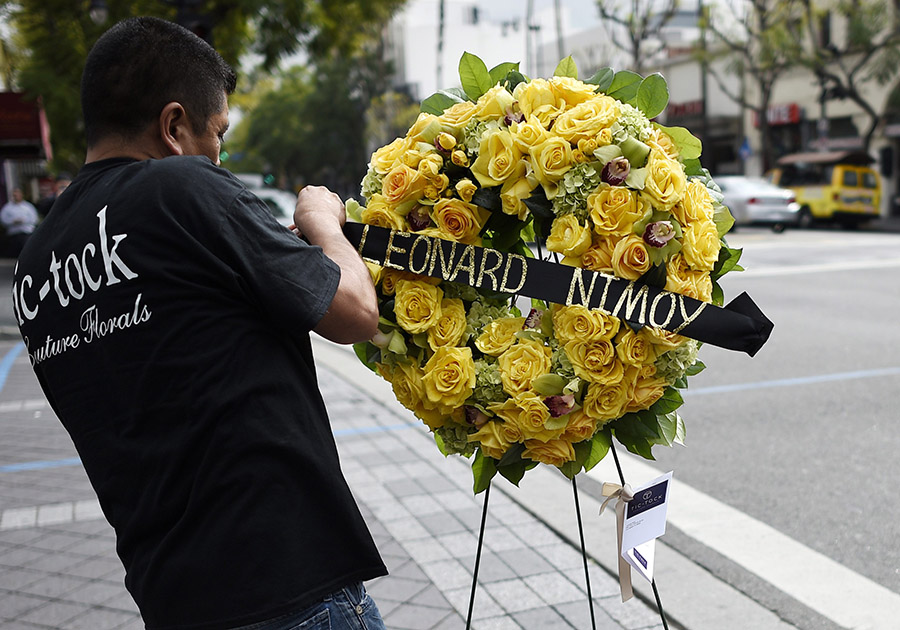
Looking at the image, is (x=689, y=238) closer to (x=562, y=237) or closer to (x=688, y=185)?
(x=688, y=185)

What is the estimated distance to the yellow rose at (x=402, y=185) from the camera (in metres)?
2.11

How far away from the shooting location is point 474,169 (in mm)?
2119

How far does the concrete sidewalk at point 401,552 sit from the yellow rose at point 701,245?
6.00 feet

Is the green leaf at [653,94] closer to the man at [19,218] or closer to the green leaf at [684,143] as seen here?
the green leaf at [684,143]

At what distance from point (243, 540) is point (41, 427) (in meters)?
5.82

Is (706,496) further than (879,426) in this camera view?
No

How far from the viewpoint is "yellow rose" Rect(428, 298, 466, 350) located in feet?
6.94

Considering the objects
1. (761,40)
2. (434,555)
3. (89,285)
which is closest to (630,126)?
(89,285)

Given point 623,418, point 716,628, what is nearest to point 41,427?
point 716,628

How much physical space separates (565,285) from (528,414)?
31cm

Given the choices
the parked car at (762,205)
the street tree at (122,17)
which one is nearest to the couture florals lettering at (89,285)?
the street tree at (122,17)

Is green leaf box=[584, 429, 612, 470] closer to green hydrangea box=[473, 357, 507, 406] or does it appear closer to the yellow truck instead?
green hydrangea box=[473, 357, 507, 406]

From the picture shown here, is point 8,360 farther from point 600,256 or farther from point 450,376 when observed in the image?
point 600,256

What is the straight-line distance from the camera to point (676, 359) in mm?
2068
